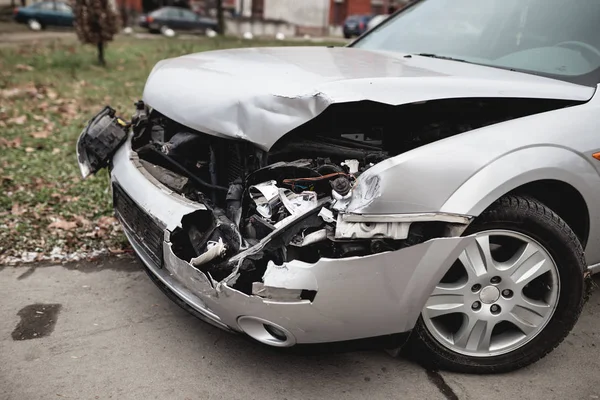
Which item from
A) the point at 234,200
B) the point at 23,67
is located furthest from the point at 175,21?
the point at 234,200

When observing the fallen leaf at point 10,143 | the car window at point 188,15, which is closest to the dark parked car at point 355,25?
the car window at point 188,15

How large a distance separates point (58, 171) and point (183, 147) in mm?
2419

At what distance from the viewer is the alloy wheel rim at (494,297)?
225 cm

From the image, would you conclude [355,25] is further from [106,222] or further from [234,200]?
[234,200]

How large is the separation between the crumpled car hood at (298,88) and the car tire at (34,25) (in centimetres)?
2227

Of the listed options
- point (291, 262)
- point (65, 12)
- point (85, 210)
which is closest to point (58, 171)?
point (85, 210)

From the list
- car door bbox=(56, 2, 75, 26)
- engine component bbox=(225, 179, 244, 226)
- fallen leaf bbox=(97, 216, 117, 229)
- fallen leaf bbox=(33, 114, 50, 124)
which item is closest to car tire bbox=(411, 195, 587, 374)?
engine component bbox=(225, 179, 244, 226)

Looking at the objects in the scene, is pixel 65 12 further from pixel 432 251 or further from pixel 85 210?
pixel 432 251

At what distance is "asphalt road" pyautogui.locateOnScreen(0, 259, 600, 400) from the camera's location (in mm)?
2316

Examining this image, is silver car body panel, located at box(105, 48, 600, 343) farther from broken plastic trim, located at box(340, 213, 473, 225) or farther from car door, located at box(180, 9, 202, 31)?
car door, located at box(180, 9, 202, 31)

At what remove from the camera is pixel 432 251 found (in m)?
2.07

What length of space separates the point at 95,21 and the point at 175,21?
49.9ft

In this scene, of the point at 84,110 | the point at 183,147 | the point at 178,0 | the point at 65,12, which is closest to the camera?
the point at 183,147

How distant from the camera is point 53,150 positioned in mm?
5387
